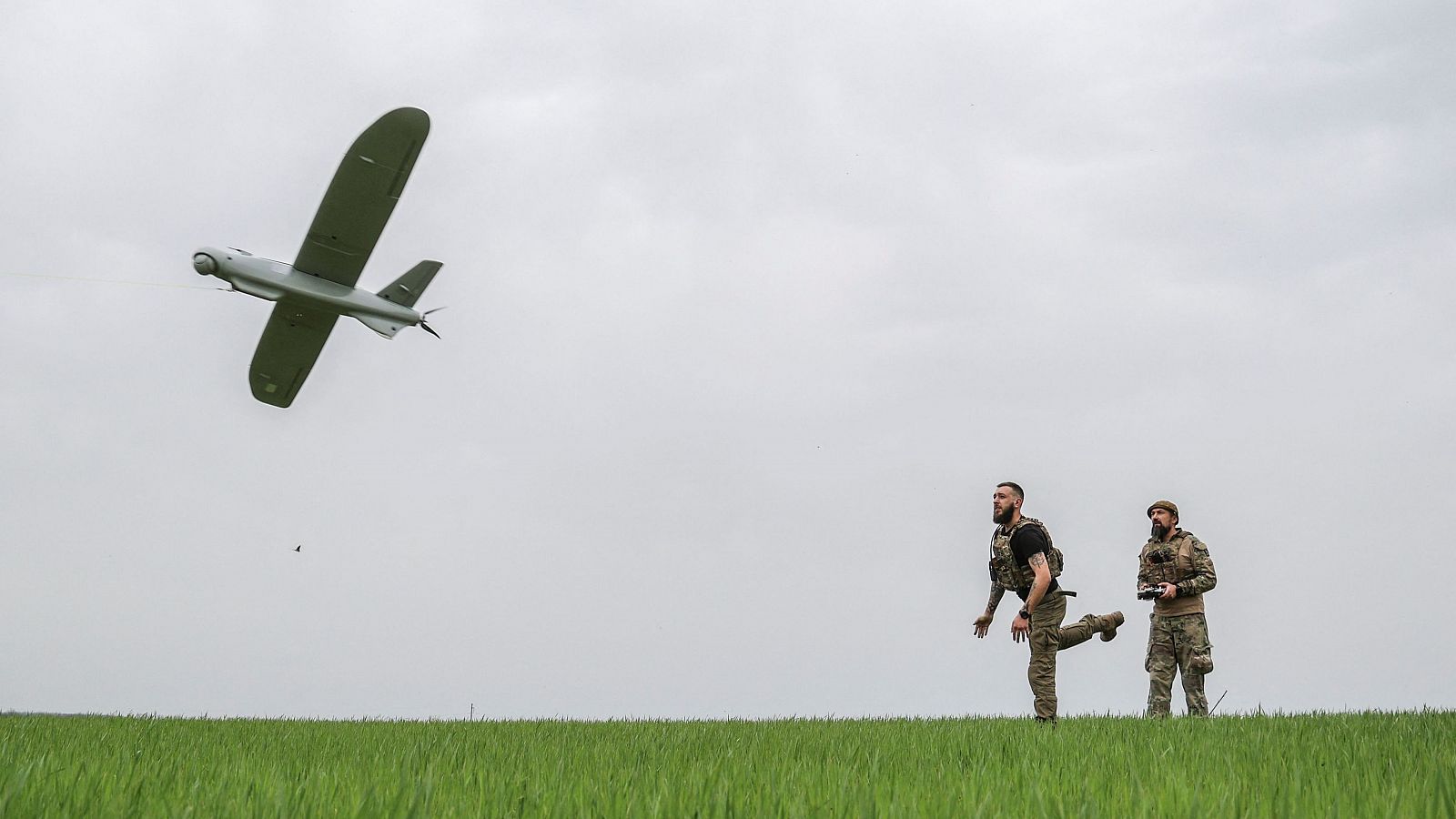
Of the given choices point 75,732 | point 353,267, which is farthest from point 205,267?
point 75,732

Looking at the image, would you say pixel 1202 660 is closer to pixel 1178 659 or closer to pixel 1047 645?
pixel 1178 659

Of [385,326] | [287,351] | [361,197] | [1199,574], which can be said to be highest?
[361,197]

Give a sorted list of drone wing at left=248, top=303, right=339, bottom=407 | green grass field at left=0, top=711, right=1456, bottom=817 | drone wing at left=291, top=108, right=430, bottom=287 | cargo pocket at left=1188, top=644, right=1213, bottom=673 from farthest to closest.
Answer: drone wing at left=248, top=303, right=339, bottom=407
drone wing at left=291, top=108, right=430, bottom=287
cargo pocket at left=1188, top=644, right=1213, bottom=673
green grass field at left=0, top=711, right=1456, bottom=817

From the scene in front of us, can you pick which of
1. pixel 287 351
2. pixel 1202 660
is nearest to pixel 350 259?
pixel 287 351

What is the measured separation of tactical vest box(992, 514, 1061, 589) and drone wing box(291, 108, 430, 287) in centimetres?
1084

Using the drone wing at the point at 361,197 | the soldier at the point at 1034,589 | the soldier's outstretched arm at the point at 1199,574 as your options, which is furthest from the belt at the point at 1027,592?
the drone wing at the point at 361,197

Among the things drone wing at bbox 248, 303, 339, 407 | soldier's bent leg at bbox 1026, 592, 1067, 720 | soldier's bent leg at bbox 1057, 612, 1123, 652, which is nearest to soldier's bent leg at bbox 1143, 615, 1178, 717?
soldier's bent leg at bbox 1057, 612, 1123, 652

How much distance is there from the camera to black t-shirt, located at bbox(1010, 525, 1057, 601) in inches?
334

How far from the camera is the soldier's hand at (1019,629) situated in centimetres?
825

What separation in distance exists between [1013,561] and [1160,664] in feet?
9.70

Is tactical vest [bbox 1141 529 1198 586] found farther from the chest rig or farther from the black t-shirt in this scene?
the black t-shirt

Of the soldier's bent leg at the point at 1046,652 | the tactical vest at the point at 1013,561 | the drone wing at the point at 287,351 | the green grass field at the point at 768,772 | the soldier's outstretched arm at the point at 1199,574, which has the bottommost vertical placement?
the green grass field at the point at 768,772

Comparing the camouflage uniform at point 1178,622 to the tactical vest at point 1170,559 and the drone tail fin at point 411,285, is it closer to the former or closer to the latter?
the tactical vest at point 1170,559

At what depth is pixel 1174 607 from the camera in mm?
10367
